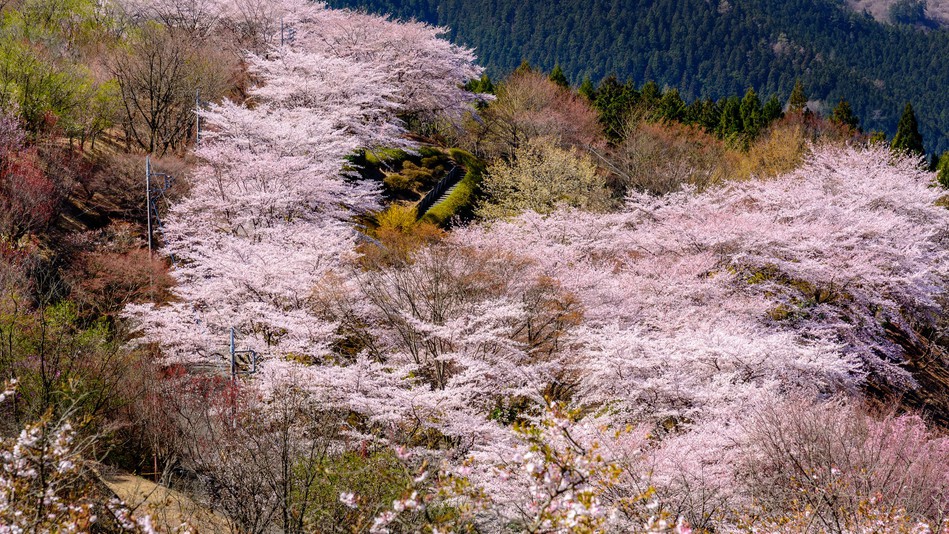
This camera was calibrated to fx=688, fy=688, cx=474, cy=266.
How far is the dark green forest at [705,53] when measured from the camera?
13888cm

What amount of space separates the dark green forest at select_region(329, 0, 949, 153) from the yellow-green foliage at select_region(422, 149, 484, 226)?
94.6 m

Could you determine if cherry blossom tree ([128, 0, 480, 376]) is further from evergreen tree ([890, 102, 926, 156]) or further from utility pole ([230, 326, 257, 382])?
evergreen tree ([890, 102, 926, 156])

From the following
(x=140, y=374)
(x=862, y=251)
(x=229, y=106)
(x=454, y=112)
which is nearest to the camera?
(x=140, y=374)

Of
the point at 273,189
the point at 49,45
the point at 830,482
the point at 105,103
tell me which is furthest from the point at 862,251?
the point at 49,45

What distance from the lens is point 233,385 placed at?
52.0 feet

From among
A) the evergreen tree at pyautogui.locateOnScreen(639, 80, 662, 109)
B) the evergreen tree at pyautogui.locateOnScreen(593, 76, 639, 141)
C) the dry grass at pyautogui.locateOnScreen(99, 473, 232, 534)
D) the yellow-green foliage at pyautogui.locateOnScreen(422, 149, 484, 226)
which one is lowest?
the yellow-green foliage at pyautogui.locateOnScreen(422, 149, 484, 226)

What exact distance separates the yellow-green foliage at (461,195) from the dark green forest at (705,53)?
94.6 metres

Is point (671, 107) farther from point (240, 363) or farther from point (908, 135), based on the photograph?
point (240, 363)

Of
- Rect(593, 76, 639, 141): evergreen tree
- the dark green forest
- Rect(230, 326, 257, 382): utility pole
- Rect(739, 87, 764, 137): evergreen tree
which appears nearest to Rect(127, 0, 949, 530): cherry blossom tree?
Rect(230, 326, 257, 382): utility pole

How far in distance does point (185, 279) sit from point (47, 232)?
8.12 m

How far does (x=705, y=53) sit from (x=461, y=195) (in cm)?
12891

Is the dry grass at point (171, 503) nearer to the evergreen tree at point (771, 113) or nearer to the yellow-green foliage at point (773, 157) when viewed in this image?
the yellow-green foliage at point (773, 157)

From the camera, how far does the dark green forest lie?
139 m

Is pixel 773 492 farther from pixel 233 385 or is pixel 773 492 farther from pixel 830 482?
pixel 233 385
